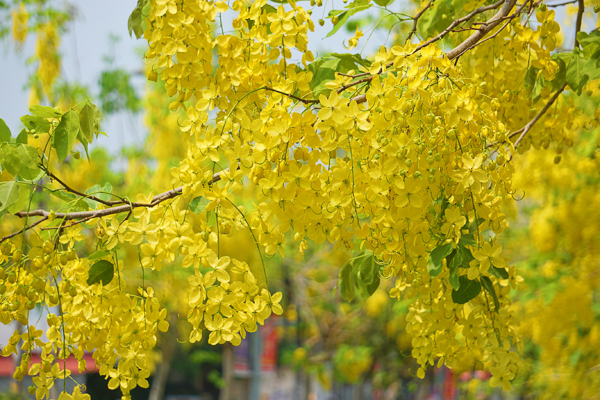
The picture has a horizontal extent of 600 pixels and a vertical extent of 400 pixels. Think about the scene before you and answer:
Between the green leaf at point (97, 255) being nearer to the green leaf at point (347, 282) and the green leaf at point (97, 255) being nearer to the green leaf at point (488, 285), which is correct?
the green leaf at point (347, 282)

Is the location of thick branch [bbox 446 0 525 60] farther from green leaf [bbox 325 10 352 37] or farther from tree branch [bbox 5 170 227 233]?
tree branch [bbox 5 170 227 233]

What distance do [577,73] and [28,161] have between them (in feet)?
3.81

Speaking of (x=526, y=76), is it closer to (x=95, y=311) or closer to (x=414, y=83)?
(x=414, y=83)

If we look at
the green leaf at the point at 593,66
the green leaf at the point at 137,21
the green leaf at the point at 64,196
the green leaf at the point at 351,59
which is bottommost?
the green leaf at the point at 64,196

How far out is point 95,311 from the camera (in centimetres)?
98

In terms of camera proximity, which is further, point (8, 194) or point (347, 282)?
point (347, 282)

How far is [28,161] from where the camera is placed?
92cm

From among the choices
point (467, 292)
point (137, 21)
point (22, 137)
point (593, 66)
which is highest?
point (137, 21)

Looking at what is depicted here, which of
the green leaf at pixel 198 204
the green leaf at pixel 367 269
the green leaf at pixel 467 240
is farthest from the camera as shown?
the green leaf at pixel 367 269

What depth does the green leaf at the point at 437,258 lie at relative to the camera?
2.77ft

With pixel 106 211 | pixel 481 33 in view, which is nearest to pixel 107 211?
pixel 106 211

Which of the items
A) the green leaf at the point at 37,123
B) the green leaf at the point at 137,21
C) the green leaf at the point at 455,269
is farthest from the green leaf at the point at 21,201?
the green leaf at the point at 455,269

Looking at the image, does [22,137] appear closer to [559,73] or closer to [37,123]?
[37,123]

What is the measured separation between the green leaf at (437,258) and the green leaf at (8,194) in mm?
722
